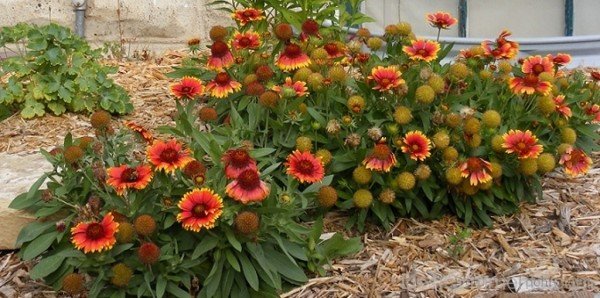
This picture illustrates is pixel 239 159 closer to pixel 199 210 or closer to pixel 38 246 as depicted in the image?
pixel 199 210

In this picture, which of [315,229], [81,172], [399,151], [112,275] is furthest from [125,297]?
[399,151]

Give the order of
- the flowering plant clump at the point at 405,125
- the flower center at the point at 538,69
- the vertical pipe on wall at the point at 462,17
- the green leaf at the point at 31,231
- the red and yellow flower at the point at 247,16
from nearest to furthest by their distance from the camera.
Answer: the green leaf at the point at 31,231 < the flowering plant clump at the point at 405,125 < the flower center at the point at 538,69 < the red and yellow flower at the point at 247,16 < the vertical pipe on wall at the point at 462,17

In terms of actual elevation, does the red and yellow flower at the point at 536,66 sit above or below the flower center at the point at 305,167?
above

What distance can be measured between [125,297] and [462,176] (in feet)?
4.13

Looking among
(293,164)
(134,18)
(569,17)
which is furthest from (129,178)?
(569,17)

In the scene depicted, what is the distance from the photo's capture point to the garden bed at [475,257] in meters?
3.09

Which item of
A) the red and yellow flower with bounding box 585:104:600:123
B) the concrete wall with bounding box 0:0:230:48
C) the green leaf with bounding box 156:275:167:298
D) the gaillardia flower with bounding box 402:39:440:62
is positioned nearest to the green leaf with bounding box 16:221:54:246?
the green leaf with bounding box 156:275:167:298

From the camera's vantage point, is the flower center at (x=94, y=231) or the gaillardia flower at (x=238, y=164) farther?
the gaillardia flower at (x=238, y=164)

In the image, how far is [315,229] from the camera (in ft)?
9.95

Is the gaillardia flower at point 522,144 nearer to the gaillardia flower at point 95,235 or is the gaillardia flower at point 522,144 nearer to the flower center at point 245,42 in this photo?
the flower center at point 245,42

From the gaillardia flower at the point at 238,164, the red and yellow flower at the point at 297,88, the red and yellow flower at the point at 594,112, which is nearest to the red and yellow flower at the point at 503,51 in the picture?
the red and yellow flower at the point at 594,112

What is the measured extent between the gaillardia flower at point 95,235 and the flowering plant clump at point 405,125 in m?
0.61

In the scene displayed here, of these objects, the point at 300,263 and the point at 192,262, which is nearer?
the point at 192,262

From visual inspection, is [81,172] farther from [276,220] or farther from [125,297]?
[276,220]
